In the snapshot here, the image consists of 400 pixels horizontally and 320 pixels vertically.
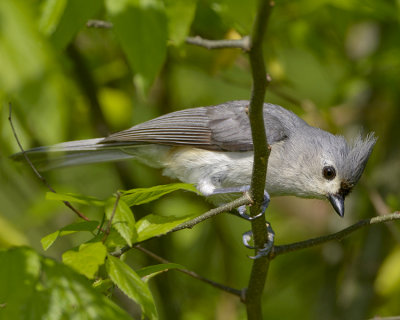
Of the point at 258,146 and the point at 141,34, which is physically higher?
the point at 141,34

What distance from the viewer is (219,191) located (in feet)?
10.0

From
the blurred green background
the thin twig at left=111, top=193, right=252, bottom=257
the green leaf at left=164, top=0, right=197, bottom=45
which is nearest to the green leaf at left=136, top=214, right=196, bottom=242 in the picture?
the thin twig at left=111, top=193, right=252, bottom=257

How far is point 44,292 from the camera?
1.49m

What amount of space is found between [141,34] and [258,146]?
51 cm

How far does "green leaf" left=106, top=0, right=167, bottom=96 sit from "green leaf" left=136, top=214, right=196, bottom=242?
0.45 m

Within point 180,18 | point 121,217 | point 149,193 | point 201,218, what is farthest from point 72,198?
point 180,18

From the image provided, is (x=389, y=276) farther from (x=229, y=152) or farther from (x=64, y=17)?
(x=64, y=17)

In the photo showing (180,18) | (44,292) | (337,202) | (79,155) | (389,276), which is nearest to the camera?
(44,292)

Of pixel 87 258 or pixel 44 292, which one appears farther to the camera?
pixel 87 258

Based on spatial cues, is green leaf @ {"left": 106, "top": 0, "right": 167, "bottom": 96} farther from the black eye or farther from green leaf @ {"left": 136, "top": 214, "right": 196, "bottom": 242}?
the black eye

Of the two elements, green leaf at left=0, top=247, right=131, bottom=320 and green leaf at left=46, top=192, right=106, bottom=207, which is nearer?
green leaf at left=0, top=247, right=131, bottom=320

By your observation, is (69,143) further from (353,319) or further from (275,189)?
(353,319)

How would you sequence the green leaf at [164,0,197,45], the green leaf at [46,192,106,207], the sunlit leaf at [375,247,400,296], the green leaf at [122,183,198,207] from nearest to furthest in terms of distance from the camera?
the green leaf at [46,192,106,207] < the green leaf at [122,183,198,207] < the green leaf at [164,0,197,45] < the sunlit leaf at [375,247,400,296]

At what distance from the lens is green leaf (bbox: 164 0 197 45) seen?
6.76ft
